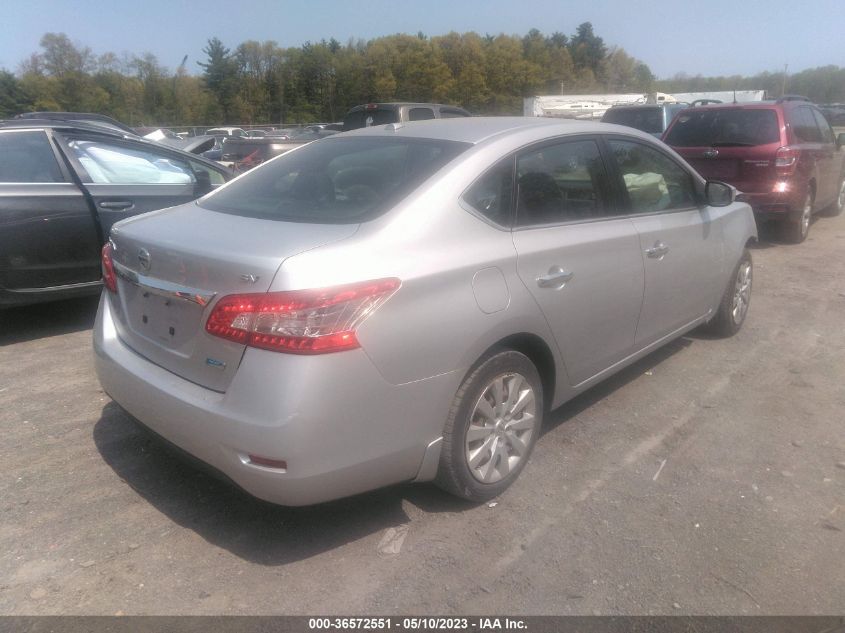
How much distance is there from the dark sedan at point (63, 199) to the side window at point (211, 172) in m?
0.41

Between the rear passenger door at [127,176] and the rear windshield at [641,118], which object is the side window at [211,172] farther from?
the rear windshield at [641,118]

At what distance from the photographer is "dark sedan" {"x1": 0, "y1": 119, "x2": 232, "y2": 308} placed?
4957mm

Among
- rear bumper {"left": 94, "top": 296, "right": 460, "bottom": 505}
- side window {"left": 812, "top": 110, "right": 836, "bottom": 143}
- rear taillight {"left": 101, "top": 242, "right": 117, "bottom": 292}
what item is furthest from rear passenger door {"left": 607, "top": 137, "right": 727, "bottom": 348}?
side window {"left": 812, "top": 110, "right": 836, "bottom": 143}

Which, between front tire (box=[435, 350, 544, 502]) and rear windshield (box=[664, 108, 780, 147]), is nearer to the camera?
front tire (box=[435, 350, 544, 502])

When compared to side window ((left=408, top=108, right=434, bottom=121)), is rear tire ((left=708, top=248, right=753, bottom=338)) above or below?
below

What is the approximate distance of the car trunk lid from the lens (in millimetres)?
2562

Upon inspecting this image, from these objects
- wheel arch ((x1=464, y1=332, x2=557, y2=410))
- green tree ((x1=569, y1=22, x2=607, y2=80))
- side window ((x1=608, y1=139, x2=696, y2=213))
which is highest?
green tree ((x1=569, y1=22, x2=607, y2=80))

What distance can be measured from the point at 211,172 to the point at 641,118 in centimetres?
1106

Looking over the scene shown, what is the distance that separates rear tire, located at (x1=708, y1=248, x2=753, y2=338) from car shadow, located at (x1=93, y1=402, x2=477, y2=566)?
9.77 ft

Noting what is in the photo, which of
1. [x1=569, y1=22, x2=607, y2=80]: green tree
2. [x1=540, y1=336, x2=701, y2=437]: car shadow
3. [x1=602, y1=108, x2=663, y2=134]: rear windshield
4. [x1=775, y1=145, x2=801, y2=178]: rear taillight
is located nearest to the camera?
[x1=540, y1=336, x2=701, y2=437]: car shadow

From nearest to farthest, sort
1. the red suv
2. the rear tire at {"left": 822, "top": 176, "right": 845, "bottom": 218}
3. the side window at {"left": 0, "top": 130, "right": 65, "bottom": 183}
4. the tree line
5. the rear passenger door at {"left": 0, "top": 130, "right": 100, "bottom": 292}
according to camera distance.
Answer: the rear passenger door at {"left": 0, "top": 130, "right": 100, "bottom": 292}
the side window at {"left": 0, "top": 130, "right": 65, "bottom": 183}
the red suv
the rear tire at {"left": 822, "top": 176, "right": 845, "bottom": 218}
the tree line

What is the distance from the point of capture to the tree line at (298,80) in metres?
58.3

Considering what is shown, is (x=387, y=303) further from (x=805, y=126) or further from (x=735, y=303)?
(x=805, y=126)

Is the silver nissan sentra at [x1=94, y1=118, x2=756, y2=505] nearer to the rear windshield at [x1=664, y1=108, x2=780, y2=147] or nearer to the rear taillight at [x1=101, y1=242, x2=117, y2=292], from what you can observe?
the rear taillight at [x1=101, y1=242, x2=117, y2=292]
